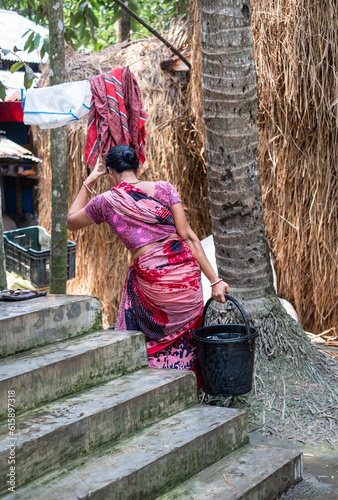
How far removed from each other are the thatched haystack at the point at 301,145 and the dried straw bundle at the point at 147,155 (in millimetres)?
843

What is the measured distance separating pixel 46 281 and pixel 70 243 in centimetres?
56

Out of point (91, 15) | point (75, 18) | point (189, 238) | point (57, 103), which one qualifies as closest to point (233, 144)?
point (189, 238)

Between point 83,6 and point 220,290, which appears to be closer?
point 220,290

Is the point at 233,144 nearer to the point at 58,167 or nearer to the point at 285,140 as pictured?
the point at 285,140

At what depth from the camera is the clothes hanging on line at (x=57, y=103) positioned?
A: 13.7 feet

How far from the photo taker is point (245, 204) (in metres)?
3.88

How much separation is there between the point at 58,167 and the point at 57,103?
105 centimetres

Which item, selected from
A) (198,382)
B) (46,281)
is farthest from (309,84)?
(46,281)

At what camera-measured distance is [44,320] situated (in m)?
3.30

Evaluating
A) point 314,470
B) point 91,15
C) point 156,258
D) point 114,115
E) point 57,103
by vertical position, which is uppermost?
point 91,15

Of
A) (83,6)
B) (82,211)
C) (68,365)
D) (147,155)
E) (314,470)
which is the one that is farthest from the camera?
(147,155)

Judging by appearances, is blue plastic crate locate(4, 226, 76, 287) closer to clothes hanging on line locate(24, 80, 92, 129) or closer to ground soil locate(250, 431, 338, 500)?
clothes hanging on line locate(24, 80, 92, 129)

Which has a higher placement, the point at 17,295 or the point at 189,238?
the point at 189,238

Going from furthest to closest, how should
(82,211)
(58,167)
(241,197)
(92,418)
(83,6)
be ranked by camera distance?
(83,6) < (58,167) < (241,197) < (82,211) < (92,418)
